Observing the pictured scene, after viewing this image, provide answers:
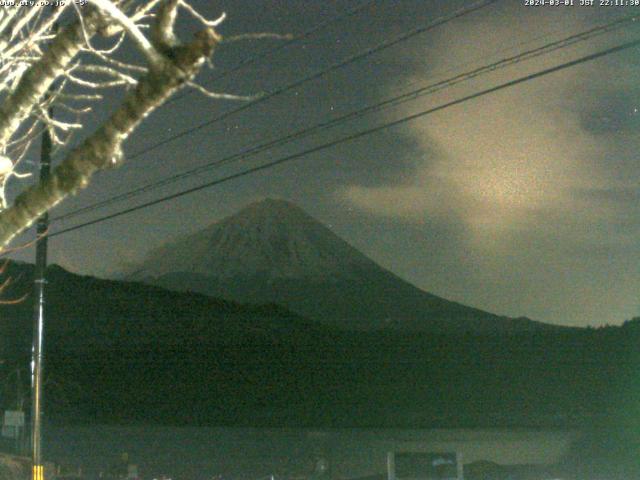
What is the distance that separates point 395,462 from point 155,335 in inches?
2818

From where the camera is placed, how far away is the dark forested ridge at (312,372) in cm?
6081

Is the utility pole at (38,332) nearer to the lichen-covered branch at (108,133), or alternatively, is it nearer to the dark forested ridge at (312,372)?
the lichen-covered branch at (108,133)

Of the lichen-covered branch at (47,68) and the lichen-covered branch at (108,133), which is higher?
the lichen-covered branch at (47,68)

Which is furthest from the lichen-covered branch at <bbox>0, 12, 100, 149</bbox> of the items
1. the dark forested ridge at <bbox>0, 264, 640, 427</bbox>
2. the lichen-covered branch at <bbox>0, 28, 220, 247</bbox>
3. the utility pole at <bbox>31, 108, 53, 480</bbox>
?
the dark forested ridge at <bbox>0, 264, 640, 427</bbox>

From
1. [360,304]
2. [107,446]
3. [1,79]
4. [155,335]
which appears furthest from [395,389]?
[360,304]

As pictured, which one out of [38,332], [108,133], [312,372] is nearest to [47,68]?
[108,133]

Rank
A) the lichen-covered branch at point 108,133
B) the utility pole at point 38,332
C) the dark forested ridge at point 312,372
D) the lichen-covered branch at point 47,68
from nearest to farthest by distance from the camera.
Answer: the lichen-covered branch at point 108,133 → the lichen-covered branch at point 47,68 → the utility pole at point 38,332 → the dark forested ridge at point 312,372

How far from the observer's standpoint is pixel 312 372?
3049 inches

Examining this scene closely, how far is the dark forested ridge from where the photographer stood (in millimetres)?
60812

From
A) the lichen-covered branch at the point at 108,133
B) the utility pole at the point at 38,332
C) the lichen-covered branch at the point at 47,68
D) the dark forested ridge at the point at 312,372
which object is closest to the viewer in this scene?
the lichen-covered branch at the point at 108,133

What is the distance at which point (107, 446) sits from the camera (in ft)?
175

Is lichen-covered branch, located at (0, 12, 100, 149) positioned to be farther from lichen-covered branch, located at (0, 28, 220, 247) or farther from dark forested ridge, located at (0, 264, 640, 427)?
dark forested ridge, located at (0, 264, 640, 427)

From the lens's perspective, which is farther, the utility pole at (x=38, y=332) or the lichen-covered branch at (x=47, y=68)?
the utility pole at (x=38, y=332)

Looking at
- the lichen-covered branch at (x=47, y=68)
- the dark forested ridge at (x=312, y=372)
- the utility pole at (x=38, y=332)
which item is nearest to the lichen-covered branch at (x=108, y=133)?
the lichen-covered branch at (x=47, y=68)
